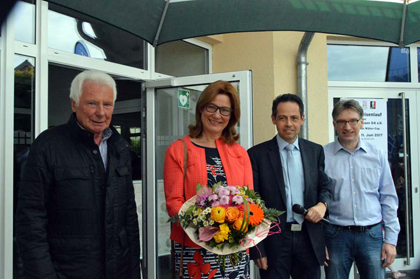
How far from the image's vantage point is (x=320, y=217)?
2.66 metres

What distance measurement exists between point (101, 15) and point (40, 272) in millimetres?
1488

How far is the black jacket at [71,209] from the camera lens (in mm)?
1972

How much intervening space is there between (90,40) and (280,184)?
2.44 metres

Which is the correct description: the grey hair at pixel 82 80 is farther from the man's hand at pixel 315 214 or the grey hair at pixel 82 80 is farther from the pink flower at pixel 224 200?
the man's hand at pixel 315 214

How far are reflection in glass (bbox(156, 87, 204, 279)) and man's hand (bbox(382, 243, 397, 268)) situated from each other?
82.5 inches

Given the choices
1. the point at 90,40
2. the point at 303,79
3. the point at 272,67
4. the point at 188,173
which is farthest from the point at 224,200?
the point at 303,79

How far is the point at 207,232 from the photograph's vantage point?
2.10m

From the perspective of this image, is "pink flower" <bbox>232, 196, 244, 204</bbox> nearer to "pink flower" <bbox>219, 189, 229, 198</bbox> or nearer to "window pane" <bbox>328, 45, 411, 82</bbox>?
"pink flower" <bbox>219, 189, 229, 198</bbox>

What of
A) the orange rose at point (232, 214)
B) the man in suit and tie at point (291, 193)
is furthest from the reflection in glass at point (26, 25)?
the orange rose at point (232, 214)

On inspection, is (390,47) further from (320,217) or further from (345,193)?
(320,217)

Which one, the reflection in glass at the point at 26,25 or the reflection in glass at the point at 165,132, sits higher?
the reflection in glass at the point at 26,25

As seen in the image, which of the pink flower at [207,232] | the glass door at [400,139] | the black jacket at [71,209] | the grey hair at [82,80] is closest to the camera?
the black jacket at [71,209]

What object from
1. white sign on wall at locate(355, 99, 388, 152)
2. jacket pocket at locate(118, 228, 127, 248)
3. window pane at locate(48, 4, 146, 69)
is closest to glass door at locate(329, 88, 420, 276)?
white sign on wall at locate(355, 99, 388, 152)

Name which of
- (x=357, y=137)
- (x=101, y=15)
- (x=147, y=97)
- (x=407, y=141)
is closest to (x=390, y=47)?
(x=407, y=141)
